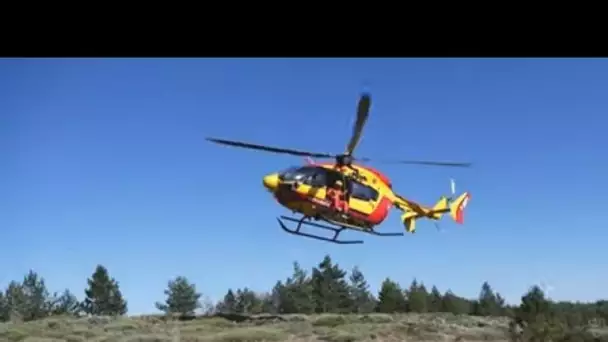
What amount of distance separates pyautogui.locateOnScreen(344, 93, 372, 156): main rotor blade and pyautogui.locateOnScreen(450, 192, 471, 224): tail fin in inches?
147

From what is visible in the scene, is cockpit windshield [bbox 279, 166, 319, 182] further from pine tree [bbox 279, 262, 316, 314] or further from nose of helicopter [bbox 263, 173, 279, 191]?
pine tree [bbox 279, 262, 316, 314]

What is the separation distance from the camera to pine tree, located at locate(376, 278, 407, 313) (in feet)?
114

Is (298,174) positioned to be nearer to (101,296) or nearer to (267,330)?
(267,330)

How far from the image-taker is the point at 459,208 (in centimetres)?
1566

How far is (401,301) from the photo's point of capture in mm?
36562

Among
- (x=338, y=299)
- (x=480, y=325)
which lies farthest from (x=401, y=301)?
(x=480, y=325)

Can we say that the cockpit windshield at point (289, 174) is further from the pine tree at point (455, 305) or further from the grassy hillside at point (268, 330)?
the pine tree at point (455, 305)

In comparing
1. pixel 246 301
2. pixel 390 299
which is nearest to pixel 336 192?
pixel 390 299

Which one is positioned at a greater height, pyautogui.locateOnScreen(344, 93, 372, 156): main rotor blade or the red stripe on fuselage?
pyautogui.locateOnScreen(344, 93, 372, 156): main rotor blade

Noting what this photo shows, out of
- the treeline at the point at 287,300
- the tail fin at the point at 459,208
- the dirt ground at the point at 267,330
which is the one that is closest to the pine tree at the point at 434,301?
the treeline at the point at 287,300

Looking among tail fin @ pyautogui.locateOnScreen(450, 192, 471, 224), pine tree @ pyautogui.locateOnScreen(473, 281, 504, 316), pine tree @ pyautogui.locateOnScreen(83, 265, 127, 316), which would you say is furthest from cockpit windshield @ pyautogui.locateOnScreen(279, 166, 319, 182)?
pine tree @ pyautogui.locateOnScreen(83, 265, 127, 316)

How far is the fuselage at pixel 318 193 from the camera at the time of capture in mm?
11891

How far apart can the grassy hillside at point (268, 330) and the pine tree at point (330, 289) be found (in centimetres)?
1512
